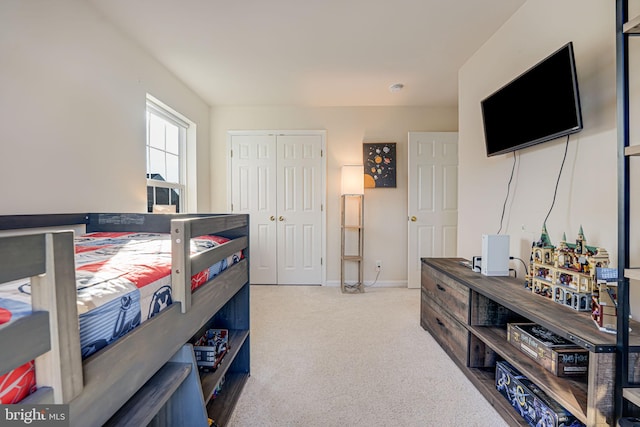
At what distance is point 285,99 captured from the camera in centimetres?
350

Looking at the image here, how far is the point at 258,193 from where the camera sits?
12.4ft

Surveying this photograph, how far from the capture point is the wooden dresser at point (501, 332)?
3.29 feet

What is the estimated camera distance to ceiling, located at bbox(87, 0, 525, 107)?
1884 mm

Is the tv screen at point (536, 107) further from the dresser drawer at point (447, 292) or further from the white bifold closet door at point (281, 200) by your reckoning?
the white bifold closet door at point (281, 200)

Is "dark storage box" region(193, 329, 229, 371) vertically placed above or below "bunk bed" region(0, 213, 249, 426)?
below

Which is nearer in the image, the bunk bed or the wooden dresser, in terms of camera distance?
the bunk bed

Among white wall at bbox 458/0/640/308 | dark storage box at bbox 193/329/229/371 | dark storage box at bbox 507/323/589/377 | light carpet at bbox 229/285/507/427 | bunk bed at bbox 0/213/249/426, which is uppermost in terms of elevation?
white wall at bbox 458/0/640/308

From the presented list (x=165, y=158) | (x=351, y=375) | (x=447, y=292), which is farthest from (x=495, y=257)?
(x=165, y=158)

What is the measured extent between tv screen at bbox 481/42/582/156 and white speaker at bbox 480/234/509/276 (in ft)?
2.07

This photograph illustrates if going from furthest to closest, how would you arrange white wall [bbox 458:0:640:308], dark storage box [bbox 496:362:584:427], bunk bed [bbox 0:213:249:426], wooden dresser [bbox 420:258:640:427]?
white wall [bbox 458:0:640:308] < dark storage box [bbox 496:362:584:427] < wooden dresser [bbox 420:258:640:427] < bunk bed [bbox 0:213:249:426]

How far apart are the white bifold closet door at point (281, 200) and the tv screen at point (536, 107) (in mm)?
2135

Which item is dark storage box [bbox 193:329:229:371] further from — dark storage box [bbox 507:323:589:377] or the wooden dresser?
dark storage box [bbox 507:323:589:377]

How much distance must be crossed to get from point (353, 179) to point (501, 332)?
2.29 meters

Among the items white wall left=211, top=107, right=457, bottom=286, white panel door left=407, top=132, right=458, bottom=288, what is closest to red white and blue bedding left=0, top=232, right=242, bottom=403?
white wall left=211, top=107, right=457, bottom=286
